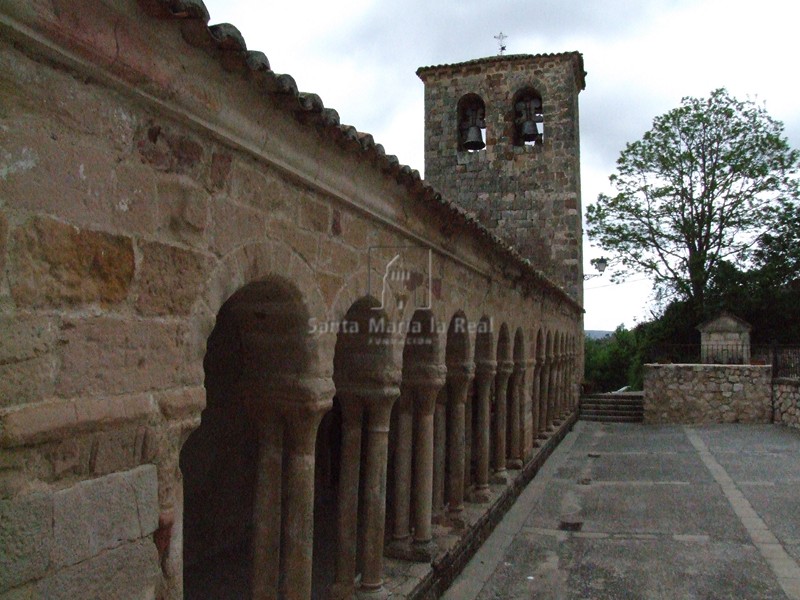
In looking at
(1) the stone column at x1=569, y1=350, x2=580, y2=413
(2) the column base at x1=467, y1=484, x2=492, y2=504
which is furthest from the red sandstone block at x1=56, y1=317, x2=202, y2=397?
(1) the stone column at x1=569, y1=350, x2=580, y2=413

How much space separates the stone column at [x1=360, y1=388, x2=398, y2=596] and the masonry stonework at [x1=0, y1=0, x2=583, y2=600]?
0.06 ft

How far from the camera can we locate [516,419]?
10016 mm

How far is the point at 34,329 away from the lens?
2.07 m

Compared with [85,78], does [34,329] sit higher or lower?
lower

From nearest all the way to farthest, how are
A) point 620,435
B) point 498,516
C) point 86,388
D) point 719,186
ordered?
point 86,388
point 498,516
point 620,435
point 719,186

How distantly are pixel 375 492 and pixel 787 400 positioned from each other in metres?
13.7

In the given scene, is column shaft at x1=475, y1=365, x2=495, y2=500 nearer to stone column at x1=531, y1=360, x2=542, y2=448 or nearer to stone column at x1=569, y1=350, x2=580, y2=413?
stone column at x1=531, y1=360, x2=542, y2=448

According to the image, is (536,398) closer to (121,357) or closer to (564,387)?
(564,387)

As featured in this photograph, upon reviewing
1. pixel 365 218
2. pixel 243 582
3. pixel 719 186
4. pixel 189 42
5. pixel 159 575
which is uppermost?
pixel 719 186

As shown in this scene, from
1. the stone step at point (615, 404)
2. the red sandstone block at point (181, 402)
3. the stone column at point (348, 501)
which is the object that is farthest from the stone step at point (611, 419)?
the red sandstone block at point (181, 402)

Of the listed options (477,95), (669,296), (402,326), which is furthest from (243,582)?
(669,296)

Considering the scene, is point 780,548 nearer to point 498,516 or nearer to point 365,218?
point 498,516

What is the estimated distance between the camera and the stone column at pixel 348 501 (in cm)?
473

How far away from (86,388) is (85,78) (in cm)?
100
